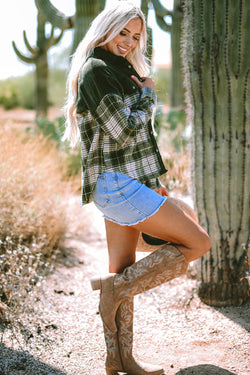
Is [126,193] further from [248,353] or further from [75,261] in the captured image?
[75,261]

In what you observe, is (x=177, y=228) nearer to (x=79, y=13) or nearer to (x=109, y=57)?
(x=109, y=57)

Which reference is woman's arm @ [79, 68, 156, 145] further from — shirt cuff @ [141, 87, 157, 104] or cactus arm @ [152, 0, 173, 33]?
cactus arm @ [152, 0, 173, 33]

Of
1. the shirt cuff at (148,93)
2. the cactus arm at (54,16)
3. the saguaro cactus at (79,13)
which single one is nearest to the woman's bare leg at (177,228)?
the shirt cuff at (148,93)

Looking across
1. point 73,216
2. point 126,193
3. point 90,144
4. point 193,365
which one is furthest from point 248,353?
point 73,216

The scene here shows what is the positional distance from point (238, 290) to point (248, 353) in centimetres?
64

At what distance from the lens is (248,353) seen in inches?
104

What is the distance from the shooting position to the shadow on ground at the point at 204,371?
8.00ft

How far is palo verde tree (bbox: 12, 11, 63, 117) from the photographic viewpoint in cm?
1235

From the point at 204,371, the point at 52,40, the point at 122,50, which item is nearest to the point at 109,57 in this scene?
the point at 122,50

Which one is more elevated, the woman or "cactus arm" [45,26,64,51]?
"cactus arm" [45,26,64,51]

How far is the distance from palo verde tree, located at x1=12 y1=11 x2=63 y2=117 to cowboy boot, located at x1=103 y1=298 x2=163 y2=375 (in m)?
10.7

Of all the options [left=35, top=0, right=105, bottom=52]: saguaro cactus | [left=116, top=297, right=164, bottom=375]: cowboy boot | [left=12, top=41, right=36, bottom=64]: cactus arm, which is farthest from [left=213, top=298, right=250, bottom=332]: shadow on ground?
[left=12, top=41, right=36, bottom=64]: cactus arm

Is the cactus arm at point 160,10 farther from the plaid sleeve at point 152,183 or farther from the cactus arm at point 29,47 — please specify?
the plaid sleeve at point 152,183

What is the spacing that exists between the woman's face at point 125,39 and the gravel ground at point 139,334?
188 cm
